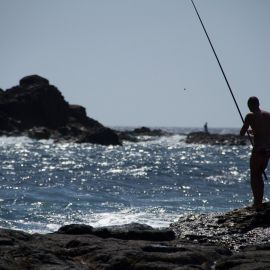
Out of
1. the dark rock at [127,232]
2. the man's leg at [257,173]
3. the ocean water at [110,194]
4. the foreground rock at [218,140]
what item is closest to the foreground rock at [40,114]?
the foreground rock at [218,140]

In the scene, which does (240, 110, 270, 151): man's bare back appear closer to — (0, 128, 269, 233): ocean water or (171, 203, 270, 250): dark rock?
(171, 203, 270, 250): dark rock

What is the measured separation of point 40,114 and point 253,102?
7859 centimetres

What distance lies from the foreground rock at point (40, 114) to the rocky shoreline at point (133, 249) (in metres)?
70.6

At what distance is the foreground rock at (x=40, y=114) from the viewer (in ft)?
267

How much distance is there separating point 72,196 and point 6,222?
625 centimetres

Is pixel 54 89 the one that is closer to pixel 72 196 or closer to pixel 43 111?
pixel 43 111

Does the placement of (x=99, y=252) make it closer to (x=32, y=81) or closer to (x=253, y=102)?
(x=253, y=102)

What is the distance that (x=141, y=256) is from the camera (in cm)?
639

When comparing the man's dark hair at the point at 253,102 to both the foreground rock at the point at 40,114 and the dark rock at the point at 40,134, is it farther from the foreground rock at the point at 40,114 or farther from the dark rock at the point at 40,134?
the dark rock at the point at 40,134

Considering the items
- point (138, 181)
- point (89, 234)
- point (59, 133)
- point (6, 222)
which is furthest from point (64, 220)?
point (59, 133)

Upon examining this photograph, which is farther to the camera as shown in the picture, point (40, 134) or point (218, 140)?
point (218, 140)

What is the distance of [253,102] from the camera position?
9609mm

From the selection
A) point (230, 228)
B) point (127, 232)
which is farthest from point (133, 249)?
point (230, 228)

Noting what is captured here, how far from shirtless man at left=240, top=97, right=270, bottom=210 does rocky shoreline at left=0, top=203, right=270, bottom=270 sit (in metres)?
1.04
